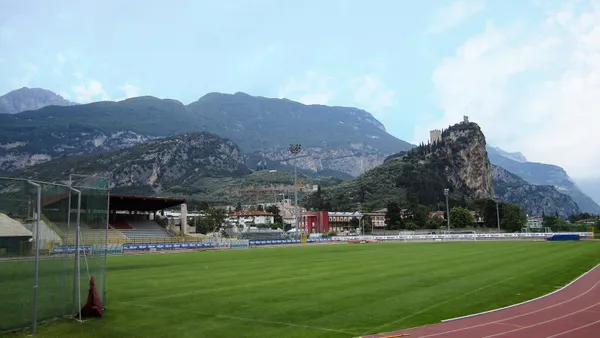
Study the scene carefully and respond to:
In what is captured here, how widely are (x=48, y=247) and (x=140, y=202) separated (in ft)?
230

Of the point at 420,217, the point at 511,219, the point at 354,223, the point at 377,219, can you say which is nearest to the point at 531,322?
the point at 511,219

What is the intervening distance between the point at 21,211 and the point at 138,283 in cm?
1274

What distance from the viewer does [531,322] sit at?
13188 millimetres

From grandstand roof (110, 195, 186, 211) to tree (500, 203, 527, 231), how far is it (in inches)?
3568

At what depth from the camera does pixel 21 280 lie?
12.0 metres

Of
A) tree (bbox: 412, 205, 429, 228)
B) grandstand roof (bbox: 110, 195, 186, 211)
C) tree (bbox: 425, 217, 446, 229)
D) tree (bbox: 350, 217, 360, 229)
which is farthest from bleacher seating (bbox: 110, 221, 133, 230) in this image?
tree (bbox: 350, 217, 360, 229)

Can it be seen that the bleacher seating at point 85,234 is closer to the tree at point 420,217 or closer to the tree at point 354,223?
the tree at point 420,217

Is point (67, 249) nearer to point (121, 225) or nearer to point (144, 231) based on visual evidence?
point (144, 231)

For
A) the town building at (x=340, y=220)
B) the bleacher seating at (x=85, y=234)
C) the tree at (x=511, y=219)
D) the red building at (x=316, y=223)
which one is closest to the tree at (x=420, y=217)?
the tree at (x=511, y=219)

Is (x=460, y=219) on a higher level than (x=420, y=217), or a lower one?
lower

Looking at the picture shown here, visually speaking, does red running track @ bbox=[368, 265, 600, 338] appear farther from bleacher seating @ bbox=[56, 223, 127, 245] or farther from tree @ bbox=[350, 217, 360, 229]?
tree @ bbox=[350, 217, 360, 229]

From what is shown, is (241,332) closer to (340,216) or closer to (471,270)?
(471,270)

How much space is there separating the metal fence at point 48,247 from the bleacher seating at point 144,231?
63.1m

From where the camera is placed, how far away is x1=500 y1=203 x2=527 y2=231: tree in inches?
4862
